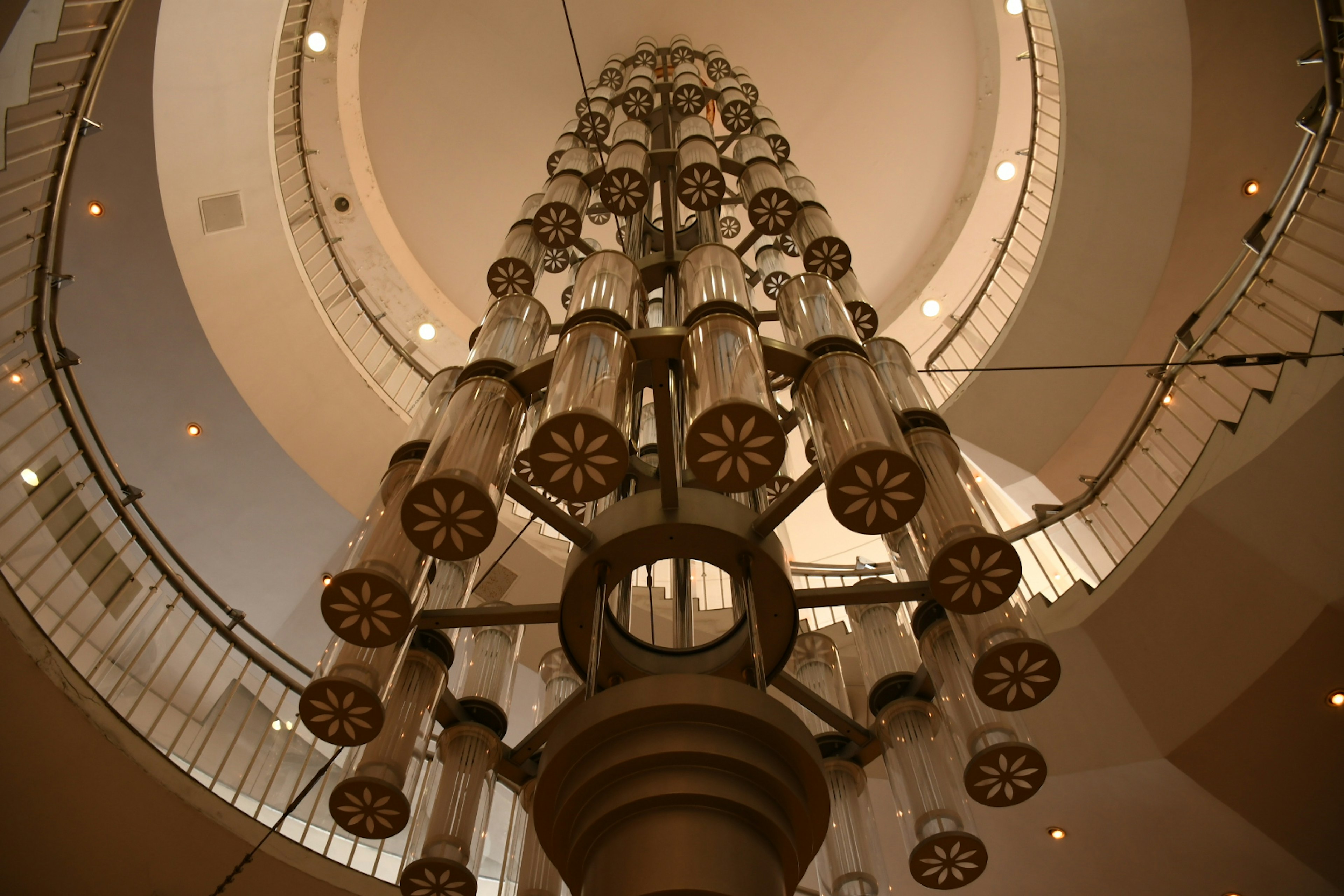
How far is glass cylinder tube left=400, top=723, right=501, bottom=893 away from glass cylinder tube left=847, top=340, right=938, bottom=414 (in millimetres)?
1448

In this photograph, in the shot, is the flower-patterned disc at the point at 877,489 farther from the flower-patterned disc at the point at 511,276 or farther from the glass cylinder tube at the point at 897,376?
the flower-patterned disc at the point at 511,276

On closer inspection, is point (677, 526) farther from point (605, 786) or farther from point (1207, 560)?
point (1207, 560)

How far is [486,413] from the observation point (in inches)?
81.0

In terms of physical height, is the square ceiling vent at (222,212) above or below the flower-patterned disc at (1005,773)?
above

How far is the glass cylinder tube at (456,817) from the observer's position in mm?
2080

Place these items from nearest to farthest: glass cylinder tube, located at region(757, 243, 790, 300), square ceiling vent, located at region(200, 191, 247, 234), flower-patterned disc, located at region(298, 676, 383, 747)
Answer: flower-patterned disc, located at region(298, 676, 383, 747) < glass cylinder tube, located at region(757, 243, 790, 300) < square ceiling vent, located at region(200, 191, 247, 234)

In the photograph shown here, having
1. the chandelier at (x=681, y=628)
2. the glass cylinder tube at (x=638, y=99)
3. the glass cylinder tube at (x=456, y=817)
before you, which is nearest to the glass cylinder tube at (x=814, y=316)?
the chandelier at (x=681, y=628)

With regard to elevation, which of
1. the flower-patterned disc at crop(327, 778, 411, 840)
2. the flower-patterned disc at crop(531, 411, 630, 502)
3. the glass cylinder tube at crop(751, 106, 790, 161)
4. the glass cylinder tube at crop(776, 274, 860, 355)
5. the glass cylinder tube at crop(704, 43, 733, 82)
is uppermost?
the glass cylinder tube at crop(704, 43, 733, 82)

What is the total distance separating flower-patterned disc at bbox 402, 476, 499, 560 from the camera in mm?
1783

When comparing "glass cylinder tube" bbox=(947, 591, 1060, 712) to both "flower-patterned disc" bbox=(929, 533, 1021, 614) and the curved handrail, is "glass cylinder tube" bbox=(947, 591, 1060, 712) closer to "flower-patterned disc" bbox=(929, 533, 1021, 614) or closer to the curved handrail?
"flower-patterned disc" bbox=(929, 533, 1021, 614)

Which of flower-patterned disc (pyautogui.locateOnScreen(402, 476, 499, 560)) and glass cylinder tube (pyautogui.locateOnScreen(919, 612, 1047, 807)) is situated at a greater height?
flower-patterned disc (pyautogui.locateOnScreen(402, 476, 499, 560))

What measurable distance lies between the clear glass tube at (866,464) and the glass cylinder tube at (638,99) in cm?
314

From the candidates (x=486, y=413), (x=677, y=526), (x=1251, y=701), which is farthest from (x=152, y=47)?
(x=1251, y=701)

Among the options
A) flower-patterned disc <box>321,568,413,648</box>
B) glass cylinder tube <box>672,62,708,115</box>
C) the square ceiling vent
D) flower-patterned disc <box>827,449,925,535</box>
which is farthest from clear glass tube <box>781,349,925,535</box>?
the square ceiling vent
